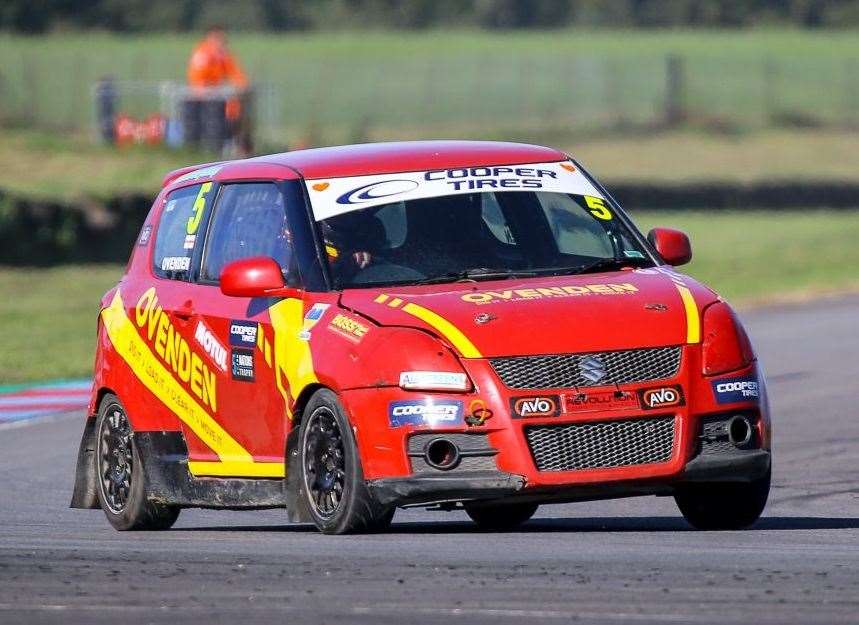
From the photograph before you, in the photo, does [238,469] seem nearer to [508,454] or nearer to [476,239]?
[476,239]

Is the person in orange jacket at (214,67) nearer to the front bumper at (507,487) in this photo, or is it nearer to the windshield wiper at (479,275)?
the windshield wiper at (479,275)

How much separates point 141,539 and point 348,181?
1745mm

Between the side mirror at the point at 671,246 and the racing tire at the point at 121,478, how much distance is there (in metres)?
2.46

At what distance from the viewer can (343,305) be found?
29.4ft

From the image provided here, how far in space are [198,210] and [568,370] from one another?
2496 millimetres

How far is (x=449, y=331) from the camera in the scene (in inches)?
337

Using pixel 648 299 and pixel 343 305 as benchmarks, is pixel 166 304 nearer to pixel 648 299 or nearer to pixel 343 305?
pixel 343 305

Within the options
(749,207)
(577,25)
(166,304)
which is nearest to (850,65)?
(577,25)

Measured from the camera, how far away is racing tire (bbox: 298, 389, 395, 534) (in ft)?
28.4

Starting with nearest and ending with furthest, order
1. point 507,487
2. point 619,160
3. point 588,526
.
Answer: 1. point 507,487
2. point 588,526
3. point 619,160

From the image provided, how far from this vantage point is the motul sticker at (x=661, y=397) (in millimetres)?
8586

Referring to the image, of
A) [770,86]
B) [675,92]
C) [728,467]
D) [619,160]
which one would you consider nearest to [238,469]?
[728,467]

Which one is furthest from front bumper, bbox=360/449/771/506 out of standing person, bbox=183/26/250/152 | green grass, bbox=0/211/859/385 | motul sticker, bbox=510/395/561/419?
standing person, bbox=183/26/250/152

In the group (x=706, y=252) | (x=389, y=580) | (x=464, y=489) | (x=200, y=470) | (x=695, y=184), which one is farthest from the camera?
(x=695, y=184)
